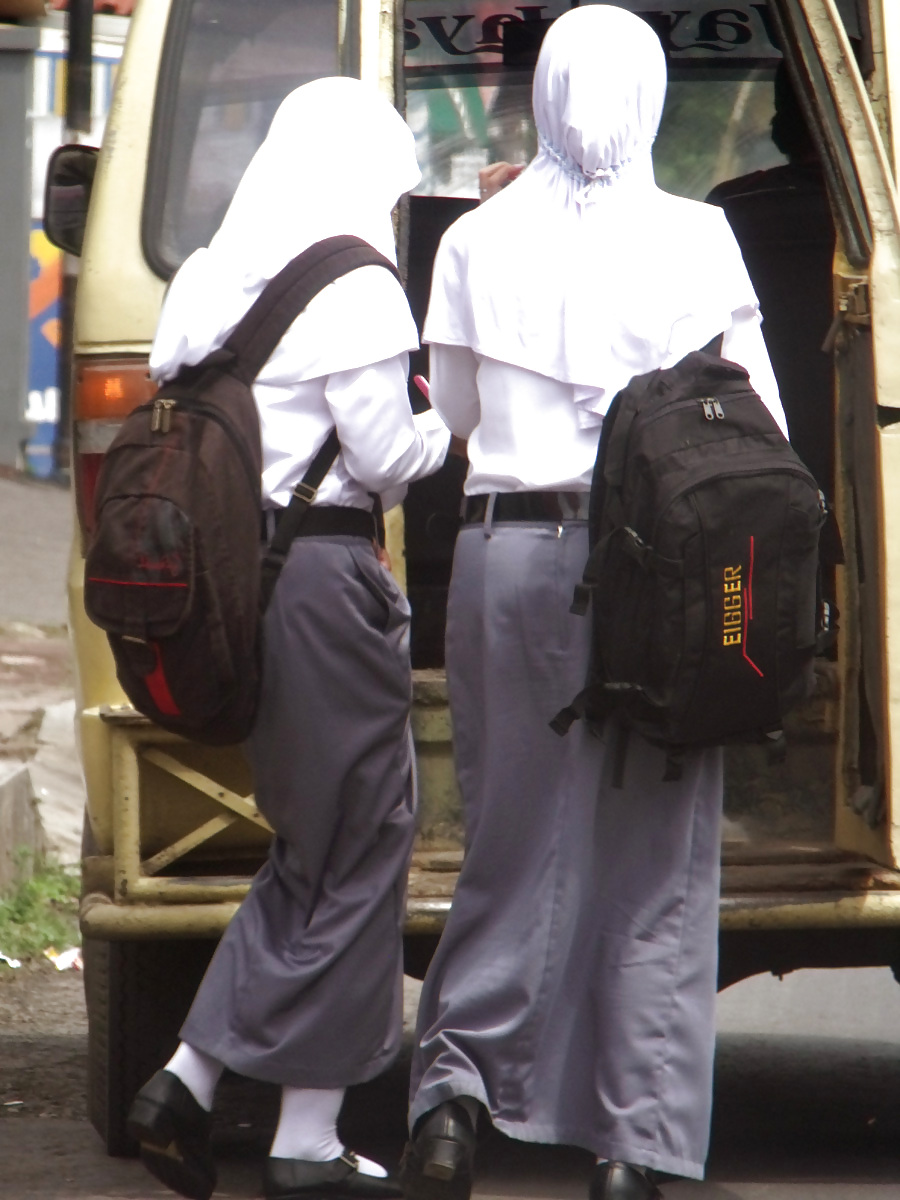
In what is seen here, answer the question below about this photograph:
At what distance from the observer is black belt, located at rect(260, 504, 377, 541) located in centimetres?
335

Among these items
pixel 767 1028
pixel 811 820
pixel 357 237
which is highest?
pixel 357 237

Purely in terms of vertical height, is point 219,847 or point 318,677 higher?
point 318,677

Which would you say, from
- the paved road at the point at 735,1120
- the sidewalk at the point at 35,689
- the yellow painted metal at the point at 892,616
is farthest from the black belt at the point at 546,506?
the sidewalk at the point at 35,689

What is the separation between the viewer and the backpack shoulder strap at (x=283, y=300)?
129 inches

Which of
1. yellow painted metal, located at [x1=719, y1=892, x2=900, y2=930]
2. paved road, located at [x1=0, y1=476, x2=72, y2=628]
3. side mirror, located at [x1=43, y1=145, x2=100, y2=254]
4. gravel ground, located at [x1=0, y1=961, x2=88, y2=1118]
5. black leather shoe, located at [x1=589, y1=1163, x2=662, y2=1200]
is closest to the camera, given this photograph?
black leather shoe, located at [x1=589, y1=1163, x2=662, y2=1200]

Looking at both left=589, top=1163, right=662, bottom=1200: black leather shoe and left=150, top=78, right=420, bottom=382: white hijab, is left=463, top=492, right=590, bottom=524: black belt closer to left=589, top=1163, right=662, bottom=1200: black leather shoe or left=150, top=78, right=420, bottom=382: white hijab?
left=150, top=78, right=420, bottom=382: white hijab

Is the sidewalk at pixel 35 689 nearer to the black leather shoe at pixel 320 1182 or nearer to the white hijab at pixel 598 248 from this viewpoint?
the black leather shoe at pixel 320 1182

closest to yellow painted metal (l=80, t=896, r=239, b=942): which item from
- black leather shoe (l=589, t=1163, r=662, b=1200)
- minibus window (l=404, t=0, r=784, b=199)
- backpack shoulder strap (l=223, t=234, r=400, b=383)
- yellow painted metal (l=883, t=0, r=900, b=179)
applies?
black leather shoe (l=589, t=1163, r=662, b=1200)

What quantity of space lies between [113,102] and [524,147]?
6.21ft

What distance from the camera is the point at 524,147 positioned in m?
5.51

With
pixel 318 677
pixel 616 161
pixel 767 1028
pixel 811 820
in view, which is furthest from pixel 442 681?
pixel 767 1028

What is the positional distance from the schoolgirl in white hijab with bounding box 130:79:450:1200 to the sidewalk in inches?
116

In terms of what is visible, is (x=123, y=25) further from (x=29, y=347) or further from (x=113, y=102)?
(x=113, y=102)

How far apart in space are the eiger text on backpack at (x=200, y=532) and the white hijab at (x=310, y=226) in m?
0.04
